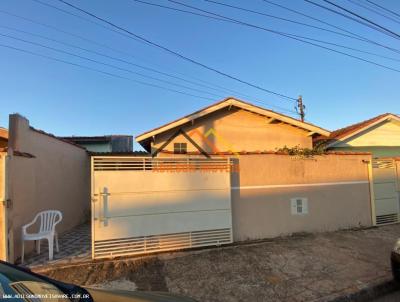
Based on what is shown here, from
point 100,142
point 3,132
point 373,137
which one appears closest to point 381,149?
Result: point 373,137

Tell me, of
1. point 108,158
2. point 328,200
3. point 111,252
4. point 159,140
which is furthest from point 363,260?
point 159,140

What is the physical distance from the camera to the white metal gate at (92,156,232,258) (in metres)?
6.36

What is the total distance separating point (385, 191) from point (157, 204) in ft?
23.7

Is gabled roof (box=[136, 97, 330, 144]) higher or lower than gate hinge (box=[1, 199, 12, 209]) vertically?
higher

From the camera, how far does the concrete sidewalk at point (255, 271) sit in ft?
16.5

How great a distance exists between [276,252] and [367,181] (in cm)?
441

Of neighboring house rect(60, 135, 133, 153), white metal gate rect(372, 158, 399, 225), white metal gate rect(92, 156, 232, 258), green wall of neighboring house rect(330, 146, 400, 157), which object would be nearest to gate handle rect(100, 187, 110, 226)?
white metal gate rect(92, 156, 232, 258)

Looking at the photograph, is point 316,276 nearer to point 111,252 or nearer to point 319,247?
point 319,247

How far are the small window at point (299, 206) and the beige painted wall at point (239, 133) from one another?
11.5 ft

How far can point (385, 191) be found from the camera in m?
9.77

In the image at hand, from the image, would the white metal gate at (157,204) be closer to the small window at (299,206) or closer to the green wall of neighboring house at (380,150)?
the small window at (299,206)

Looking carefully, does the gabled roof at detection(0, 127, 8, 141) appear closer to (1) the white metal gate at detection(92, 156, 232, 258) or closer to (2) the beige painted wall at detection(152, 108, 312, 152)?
(1) the white metal gate at detection(92, 156, 232, 258)

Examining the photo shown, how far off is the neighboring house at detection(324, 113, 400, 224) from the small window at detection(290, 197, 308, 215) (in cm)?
259

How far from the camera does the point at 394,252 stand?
5340 mm
